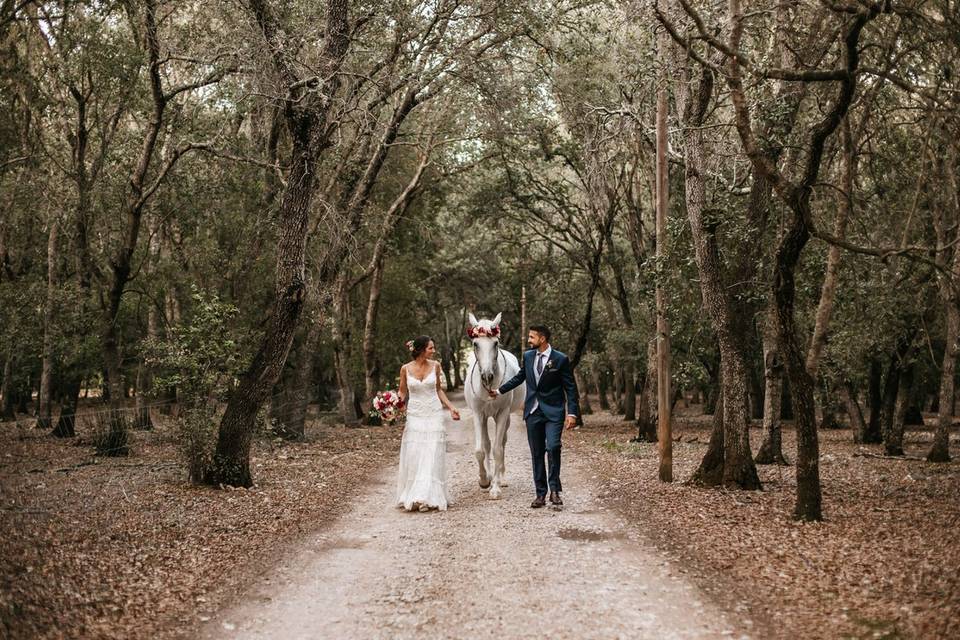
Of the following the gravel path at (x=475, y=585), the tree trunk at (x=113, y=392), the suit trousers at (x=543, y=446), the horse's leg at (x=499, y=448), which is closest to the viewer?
the gravel path at (x=475, y=585)

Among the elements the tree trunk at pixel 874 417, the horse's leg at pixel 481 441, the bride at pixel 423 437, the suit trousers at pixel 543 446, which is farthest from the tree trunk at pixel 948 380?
the bride at pixel 423 437

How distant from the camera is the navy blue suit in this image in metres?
11.3

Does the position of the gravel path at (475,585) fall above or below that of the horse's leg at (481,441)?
below

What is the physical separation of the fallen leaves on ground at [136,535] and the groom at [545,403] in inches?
115

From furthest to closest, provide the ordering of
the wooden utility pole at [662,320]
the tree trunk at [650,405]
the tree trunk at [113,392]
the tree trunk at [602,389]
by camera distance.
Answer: the tree trunk at [602,389] → the tree trunk at [650,405] → the tree trunk at [113,392] → the wooden utility pole at [662,320]

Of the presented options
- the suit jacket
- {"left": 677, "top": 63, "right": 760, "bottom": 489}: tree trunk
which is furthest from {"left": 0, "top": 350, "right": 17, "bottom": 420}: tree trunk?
{"left": 677, "top": 63, "right": 760, "bottom": 489}: tree trunk

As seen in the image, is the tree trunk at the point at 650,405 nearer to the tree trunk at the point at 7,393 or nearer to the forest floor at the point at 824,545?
the forest floor at the point at 824,545

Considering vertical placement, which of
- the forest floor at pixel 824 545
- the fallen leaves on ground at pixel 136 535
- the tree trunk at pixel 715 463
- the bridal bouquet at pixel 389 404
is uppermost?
the bridal bouquet at pixel 389 404

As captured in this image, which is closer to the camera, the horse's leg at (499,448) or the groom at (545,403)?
the groom at (545,403)

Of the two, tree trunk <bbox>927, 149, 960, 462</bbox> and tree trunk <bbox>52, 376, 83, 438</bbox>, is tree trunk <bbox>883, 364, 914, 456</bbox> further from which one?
tree trunk <bbox>52, 376, 83, 438</bbox>

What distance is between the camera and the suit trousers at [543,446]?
11211mm

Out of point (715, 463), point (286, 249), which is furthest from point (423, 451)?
point (715, 463)

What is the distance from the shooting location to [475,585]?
23.8 ft

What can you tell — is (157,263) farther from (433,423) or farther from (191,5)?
(433,423)
